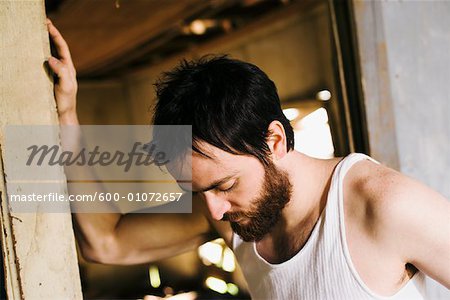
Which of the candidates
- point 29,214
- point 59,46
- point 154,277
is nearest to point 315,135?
point 154,277

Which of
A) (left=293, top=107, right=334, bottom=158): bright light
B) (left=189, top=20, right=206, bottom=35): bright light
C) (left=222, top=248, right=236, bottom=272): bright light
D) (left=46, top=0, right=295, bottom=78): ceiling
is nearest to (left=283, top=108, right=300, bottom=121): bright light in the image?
(left=293, top=107, right=334, bottom=158): bright light

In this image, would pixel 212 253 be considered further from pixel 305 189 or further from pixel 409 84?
pixel 305 189

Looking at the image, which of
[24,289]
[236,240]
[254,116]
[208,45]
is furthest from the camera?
[208,45]

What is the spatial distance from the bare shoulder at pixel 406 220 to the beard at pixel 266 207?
25 cm

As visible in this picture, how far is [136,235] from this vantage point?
6.82 feet

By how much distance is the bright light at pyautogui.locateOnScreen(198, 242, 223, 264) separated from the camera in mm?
7449

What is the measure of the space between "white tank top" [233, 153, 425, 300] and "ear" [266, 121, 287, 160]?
7.2 inches

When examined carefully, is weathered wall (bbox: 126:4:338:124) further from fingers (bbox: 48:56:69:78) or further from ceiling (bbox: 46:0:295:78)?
fingers (bbox: 48:56:69:78)

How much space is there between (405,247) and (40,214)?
0.97 metres

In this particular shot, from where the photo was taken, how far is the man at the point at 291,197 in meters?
1.58

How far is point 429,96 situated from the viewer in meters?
2.35

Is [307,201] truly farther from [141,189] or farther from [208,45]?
[141,189]

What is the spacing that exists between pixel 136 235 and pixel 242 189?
20.8 inches

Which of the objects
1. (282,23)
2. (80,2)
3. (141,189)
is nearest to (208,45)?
(282,23)
